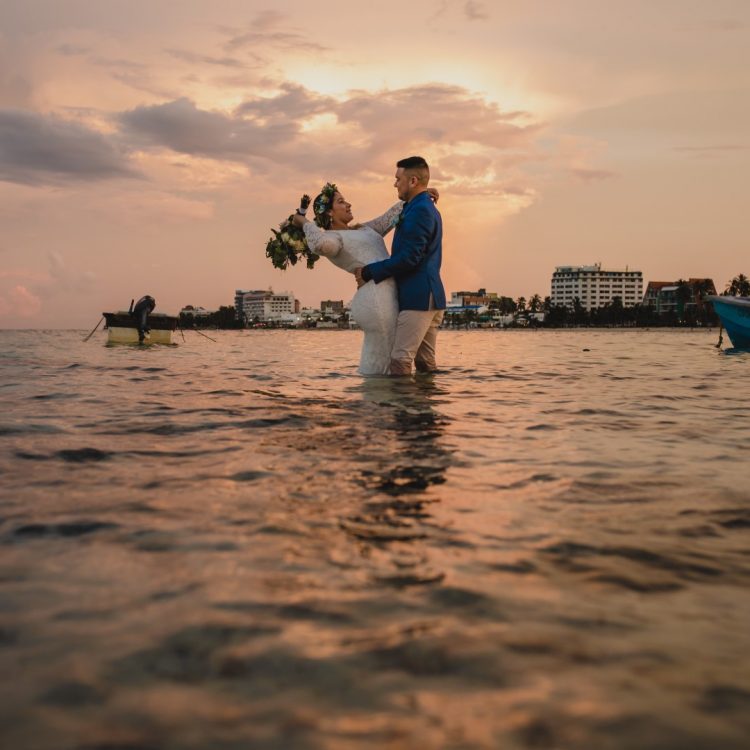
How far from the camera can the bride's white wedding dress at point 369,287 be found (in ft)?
31.0

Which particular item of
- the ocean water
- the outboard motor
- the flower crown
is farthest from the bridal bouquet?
the outboard motor

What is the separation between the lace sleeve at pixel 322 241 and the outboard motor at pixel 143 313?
25.1 metres

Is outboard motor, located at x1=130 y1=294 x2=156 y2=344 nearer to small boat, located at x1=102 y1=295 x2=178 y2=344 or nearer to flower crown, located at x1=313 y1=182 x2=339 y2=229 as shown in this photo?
small boat, located at x1=102 y1=295 x2=178 y2=344

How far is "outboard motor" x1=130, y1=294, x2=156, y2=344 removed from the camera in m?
33.0

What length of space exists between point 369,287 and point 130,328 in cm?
2754

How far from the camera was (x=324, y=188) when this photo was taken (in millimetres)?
10219

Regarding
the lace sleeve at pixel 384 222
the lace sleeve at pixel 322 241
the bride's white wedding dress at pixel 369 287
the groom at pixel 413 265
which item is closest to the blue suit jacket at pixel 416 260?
the groom at pixel 413 265

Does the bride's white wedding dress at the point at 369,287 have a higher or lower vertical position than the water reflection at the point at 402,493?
higher

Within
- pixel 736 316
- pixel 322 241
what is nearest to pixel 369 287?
pixel 322 241

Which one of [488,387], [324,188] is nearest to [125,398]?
[324,188]

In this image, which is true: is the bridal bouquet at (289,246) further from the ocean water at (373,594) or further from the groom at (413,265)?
the ocean water at (373,594)

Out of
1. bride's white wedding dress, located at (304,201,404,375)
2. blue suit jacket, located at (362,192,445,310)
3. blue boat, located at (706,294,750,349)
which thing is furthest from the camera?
blue boat, located at (706,294,750,349)

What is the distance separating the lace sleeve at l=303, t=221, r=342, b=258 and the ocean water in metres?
4.83

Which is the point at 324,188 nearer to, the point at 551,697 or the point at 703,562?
the point at 703,562
